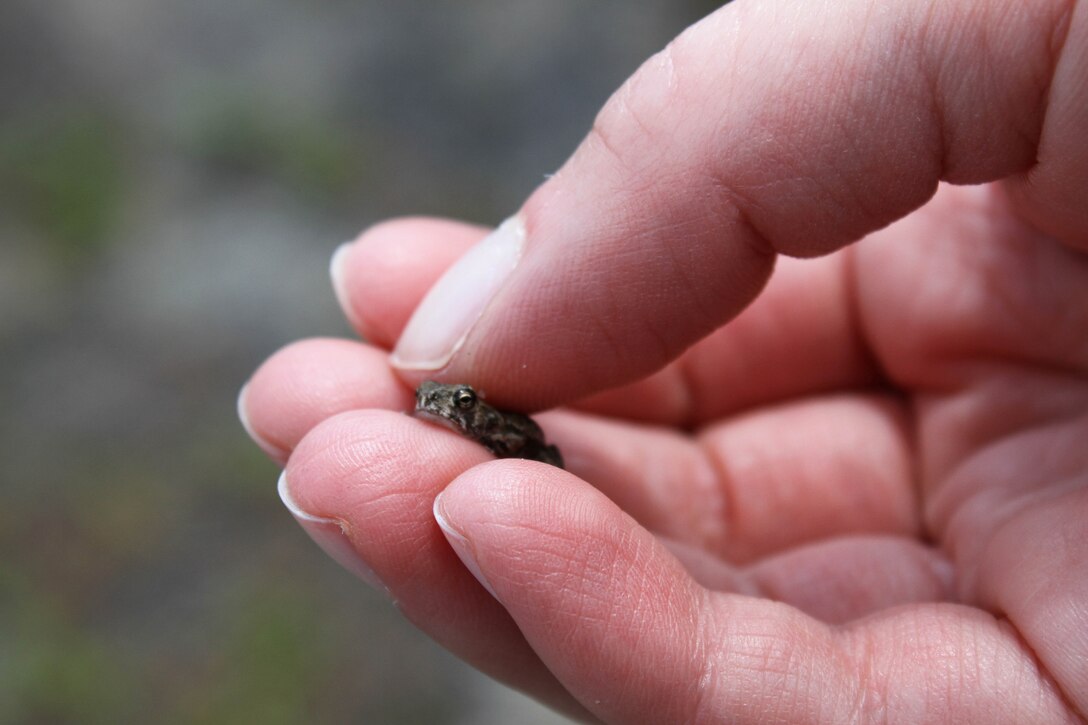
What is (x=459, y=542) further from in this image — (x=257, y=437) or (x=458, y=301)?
(x=257, y=437)

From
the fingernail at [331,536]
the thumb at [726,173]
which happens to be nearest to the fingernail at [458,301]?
the thumb at [726,173]

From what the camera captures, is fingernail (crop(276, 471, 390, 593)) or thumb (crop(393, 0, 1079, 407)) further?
fingernail (crop(276, 471, 390, 593))

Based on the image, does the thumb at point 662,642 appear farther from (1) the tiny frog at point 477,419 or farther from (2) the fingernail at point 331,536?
(1) the tiny frog at point 477,419

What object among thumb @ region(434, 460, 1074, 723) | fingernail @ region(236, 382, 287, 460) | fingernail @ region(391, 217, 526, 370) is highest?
fingernail @ region(391, 217, 526, 370)

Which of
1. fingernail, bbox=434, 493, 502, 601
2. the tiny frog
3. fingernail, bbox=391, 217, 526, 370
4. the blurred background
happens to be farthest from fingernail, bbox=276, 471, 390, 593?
the blurred background

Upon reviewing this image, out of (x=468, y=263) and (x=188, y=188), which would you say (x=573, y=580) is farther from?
(x=188, y=188)

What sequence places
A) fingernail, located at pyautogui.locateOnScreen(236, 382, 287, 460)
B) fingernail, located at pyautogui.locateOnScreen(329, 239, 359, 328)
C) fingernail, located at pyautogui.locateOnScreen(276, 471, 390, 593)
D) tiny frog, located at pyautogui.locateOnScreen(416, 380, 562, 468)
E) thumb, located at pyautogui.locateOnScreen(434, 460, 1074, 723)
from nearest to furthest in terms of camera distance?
thumb, located at pyautogui.locateOnScreen(434, 460, 1074, 723)
fingernail, located at pyautogui.locateOnScreen(276, 471, 390, 593)
tiny frog, located at pyautogui.locateOnScreen(416, 380, 562, 468)
fingernail, located at pyautogui.locateOnScreen(236, 382, 287, 460)
fingernail, located at pyautogui.locateOnScreen(329, 239, 359, 328)

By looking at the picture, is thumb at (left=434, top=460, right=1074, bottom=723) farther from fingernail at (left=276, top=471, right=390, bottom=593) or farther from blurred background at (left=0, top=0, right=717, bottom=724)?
blurred background at (left=0, top=0, right=717, bottom=724)
